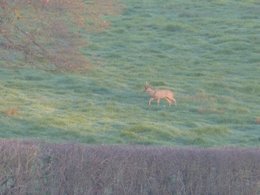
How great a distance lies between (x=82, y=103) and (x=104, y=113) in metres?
1.46

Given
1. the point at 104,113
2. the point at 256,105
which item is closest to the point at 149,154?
the point at 104,113

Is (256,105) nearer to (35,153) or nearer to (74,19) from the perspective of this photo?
(74,19)

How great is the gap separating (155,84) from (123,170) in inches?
581

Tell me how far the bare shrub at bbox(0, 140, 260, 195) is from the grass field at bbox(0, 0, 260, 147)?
6.69 m

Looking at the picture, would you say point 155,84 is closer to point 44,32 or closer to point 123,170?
point 44,32

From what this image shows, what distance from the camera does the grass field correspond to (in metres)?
21.5

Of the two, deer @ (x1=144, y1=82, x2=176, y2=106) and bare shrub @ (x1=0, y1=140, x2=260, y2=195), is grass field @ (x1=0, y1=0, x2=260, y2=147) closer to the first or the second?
deer @ (x1=144, y1=82, x2=176, y2=106)

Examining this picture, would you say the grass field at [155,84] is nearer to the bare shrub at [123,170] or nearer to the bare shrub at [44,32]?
the bare shrub at [44,32]

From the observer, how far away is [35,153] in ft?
42.5

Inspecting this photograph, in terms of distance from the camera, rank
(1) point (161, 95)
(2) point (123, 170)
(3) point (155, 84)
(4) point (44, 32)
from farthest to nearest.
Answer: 1. (3) point (155, 84)
2. (1) point (161, 95)
3. (4) point (44, 32)
4. (2) point (123, 170)

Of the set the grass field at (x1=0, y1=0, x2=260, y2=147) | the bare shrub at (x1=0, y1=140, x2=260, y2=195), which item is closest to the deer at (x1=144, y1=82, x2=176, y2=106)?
the grass field at (x1=0, y1=0, x2=260, y2=147)

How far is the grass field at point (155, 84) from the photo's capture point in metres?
21.5

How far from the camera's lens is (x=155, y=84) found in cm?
2784

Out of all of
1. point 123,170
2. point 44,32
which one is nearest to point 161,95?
point 44,32
